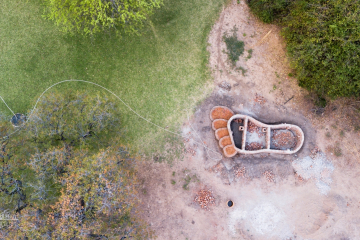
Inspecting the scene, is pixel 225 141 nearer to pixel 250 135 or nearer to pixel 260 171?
pixel 250 135

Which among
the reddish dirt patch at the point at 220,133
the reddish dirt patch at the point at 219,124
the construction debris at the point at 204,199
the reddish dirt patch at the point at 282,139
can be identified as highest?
the reddish dirt patch at the point at 219,124

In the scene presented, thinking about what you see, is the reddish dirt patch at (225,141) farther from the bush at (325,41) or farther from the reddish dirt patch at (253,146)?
the bush at (325,41)

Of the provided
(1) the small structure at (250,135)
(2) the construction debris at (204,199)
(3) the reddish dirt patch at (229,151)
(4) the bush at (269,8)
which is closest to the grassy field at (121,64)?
(1) the small structure at (250,135)

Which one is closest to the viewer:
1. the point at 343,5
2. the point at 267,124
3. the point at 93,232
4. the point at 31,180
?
the point at 93,232

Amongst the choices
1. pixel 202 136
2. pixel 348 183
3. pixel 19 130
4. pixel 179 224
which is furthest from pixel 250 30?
pixel 19 130

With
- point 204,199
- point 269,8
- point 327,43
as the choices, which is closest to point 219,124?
point 204,199

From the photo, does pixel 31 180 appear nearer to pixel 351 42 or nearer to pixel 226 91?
pixel 226 91
